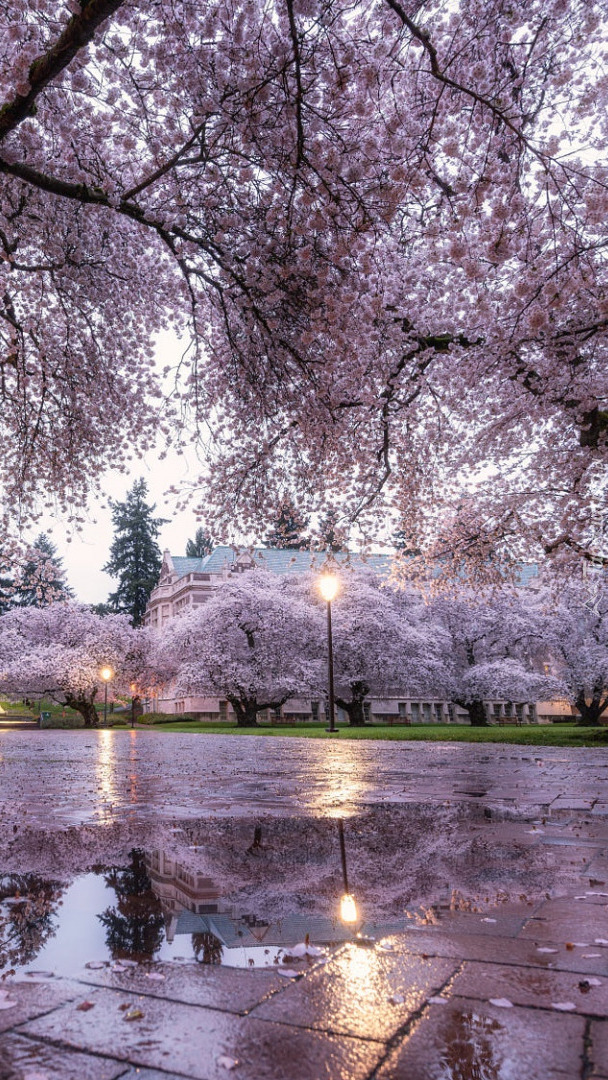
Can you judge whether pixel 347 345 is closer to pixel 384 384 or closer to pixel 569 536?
pixel 384 384

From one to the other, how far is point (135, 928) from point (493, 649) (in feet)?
125

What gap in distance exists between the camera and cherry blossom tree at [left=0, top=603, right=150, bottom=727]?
41.9m

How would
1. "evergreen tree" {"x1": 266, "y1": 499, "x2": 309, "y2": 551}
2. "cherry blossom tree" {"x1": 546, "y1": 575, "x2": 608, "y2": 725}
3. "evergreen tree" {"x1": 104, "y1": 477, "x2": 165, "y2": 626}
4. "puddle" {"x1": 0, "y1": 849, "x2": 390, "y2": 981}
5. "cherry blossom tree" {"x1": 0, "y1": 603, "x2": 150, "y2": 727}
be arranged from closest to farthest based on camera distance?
"puddle" {"x1": 0, "y1": 849, "x2": 390, "y2": 981} < "evergreen tree" {"x1": 266, "y1": 499, "x2": 309, "y2": 551} < "cherry blossom tree" {"x1": 546, "y1": 575, "x2": 608, "y2": 725} < "cherry blossom tree" {"x1": 0, "y1": 603, "x2": 150, "y2": 727} < "evergreen tree" {"x1": 104, "y1": 477, "x2": 165, "y2": 626}

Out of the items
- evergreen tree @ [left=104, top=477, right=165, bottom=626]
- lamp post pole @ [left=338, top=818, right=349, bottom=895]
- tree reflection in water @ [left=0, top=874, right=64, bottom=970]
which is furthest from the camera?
evergreen tree @ [left=104, top=477, right=165, bottom=626]

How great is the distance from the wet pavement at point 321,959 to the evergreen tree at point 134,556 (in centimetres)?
6170

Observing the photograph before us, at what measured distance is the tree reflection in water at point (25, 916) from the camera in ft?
8.83

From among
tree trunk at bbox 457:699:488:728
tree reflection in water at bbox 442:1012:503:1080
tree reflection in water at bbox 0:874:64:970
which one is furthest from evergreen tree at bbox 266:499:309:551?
tree trunk at bbox 457:699:488:728

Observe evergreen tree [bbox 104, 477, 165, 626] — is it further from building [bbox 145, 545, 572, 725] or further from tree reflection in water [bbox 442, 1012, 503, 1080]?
tree reflection in water [bbox 442, 1012, 503, 1080]

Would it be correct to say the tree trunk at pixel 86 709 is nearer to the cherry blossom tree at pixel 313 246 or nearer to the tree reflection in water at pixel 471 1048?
the cherry blossom tree at pixel 313 246

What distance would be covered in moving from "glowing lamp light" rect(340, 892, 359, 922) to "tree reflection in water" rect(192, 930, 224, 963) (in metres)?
0.60

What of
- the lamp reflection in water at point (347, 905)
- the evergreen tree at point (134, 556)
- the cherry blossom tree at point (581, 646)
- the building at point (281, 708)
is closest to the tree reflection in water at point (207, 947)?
the lamp reflection in water at point (347, 905)

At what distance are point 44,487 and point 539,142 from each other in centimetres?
1120

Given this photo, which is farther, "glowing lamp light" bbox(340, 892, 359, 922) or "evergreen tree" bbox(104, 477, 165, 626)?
"evergreen tree" bbox(104, 477, 165, 626)

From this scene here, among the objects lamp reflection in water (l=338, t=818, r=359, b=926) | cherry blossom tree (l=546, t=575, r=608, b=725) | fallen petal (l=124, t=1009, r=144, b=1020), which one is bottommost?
lamp reflection in water (l=338, t=818, r=359, b=926)
